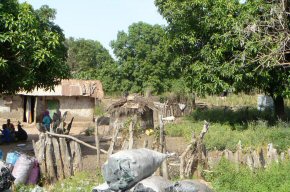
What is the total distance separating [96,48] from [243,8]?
38.1m

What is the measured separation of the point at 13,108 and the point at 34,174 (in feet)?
60.1

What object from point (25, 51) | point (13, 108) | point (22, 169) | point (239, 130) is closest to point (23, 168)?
point (22, 169)

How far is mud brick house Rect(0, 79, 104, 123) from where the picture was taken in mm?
24406

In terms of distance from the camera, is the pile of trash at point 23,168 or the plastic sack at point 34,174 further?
the plastic sack at point 34,174

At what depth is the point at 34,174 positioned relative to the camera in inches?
300

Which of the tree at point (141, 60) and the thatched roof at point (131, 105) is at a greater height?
the tree at point (141, 60)

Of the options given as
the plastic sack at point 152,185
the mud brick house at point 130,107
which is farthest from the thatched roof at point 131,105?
the plastic sack at point 152,185

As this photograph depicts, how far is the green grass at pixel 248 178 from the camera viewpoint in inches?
250

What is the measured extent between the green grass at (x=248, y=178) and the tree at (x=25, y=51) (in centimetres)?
575

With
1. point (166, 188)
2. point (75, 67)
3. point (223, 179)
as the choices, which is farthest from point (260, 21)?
point (75, 67)

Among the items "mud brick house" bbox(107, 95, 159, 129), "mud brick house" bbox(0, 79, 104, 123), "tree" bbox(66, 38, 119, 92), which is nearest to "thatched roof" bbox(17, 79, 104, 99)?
"mud brick house" bbox(0, 79, 104, 123)

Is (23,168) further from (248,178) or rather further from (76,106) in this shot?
(76,106)

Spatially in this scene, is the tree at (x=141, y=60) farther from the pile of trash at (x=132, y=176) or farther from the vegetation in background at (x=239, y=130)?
the pile of trash at (x=132, y=176)

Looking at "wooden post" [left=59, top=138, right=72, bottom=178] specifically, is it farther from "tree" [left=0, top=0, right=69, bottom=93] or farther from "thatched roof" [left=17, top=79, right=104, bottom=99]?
"thatched roof" [left=17, top=79, right=104, bottom=99]
